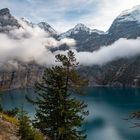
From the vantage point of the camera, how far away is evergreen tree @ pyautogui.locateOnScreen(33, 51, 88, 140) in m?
36.2

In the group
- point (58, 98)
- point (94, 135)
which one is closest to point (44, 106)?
point (58, 98)

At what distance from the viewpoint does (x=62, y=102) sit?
1442 inches

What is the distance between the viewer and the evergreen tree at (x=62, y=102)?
36156mm

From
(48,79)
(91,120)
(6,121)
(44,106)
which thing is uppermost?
(48,79)

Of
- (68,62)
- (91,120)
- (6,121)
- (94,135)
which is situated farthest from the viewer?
(91,120)

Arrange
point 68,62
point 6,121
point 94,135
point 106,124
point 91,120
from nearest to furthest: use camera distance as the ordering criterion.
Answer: point 68,62
point 6,121
point 94,135
point 106,124
point 91,120

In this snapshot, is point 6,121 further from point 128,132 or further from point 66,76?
point 128,132

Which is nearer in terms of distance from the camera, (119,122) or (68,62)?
(68,62)

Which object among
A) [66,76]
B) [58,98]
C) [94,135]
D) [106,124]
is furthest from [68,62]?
[106,124]

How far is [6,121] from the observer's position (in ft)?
154

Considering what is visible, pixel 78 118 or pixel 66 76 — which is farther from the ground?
pixel 66 76

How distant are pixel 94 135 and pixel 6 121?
96.5m

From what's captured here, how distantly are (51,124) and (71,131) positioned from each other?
2.18m

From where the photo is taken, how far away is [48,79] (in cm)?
3747
